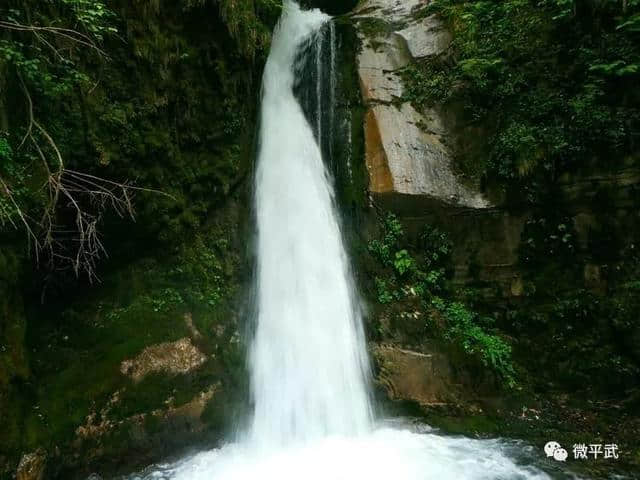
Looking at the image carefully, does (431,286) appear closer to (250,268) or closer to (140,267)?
(250,268)

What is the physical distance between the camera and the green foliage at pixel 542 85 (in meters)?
6.31

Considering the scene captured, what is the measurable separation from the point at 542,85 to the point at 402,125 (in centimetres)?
255

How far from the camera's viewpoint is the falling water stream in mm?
4871

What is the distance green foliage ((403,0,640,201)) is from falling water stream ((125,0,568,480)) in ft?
9.75

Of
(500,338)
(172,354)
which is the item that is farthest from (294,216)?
(500,338)

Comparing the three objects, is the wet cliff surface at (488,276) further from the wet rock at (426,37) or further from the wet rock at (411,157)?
the wet rock at (426,37)

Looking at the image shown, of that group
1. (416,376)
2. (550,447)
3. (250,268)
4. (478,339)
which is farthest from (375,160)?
(550,447)

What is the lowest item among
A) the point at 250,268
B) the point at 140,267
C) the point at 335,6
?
the point at 250,268

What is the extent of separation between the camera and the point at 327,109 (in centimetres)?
834

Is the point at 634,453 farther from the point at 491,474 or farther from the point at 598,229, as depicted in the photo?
the point at 598,229

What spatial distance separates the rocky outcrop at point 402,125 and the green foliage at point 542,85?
470mm

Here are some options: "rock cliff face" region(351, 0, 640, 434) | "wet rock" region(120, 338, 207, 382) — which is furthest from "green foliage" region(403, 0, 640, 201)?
"wet rock" region(120, 338, 207, 382)

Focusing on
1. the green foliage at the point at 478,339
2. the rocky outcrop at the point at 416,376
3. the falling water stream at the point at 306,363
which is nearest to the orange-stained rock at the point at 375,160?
the falling water stream at the point at 306,363

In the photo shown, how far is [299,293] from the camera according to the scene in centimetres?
680
